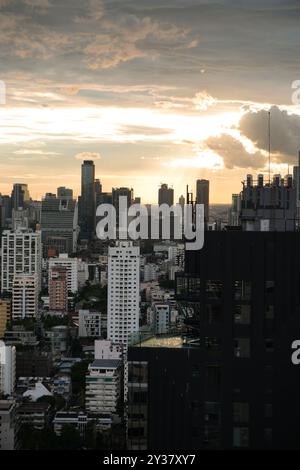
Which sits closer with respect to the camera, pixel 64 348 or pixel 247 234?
pixel 247 234

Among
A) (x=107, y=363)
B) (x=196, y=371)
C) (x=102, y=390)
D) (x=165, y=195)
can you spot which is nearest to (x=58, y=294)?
(x=165, y=195)

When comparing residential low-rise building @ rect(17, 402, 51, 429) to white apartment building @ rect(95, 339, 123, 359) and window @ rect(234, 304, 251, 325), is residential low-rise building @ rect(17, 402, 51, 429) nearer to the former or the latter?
white apartment building @ rect(95, 339, 123, 359)

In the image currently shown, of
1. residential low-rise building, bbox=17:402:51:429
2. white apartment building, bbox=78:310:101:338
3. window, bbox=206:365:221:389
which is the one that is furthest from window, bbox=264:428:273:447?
white apartment building, bbox=78:310:101:338

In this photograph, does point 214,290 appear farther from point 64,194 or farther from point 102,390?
point 64,194

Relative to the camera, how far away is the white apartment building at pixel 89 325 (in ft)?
53.8

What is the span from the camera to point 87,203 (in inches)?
1214

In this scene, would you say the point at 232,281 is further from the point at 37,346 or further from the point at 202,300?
Answer: the point at 37,346

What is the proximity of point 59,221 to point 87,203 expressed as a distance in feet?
7.43

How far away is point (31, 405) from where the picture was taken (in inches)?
383

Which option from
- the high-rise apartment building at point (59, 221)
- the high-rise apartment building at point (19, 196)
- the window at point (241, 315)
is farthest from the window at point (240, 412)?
the high-rise apartment building at point (59, 221)

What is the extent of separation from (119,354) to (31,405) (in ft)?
10.6

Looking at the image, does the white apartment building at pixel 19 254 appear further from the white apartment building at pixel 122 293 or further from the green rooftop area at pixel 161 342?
the green rooftop area at pixel 161 342
